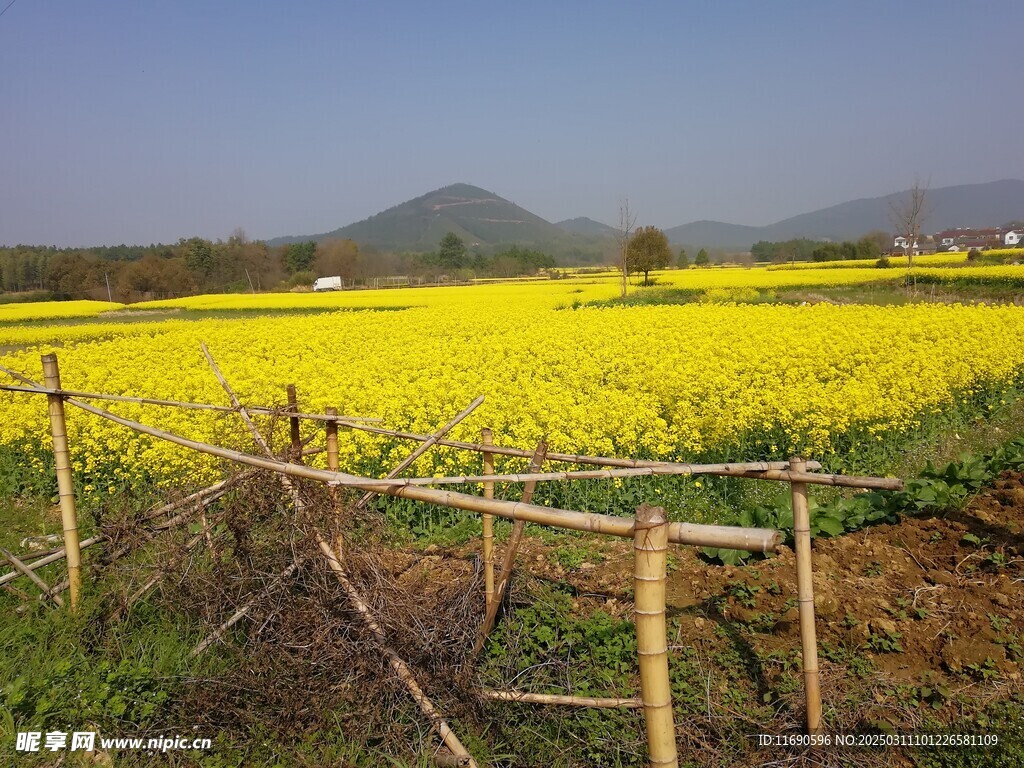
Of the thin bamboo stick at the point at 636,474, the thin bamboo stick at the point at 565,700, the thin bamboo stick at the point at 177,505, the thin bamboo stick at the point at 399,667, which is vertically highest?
the thin bamboo stick at the point at 636,474

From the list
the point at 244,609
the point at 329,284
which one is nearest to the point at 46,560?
the point at 244,609

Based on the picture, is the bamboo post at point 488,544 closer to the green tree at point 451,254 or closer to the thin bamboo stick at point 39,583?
the thin bamboo stick at point 39,583

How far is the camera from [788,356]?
10875 millimetres

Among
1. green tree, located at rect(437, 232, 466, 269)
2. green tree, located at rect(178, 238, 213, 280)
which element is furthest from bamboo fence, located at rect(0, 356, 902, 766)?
green tree, located at rect(437, 232, 466, 269)

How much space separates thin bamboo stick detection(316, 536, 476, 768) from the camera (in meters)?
3.02

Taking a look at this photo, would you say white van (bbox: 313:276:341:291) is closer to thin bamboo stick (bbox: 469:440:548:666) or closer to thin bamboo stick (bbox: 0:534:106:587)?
thin bamboo stick (bbox: 0:534:106:587)

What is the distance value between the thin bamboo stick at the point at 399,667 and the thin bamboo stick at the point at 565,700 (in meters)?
0.27

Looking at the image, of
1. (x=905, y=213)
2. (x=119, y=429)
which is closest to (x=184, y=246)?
(x=905, y=213)

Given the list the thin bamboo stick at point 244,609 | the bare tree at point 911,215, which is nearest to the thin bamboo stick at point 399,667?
the thin bamboo stick at point 244,609

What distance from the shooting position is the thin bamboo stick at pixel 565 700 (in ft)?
10.6

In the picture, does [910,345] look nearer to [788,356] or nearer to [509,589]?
[788,356]

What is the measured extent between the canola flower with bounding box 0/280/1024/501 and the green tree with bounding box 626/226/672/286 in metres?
31.1

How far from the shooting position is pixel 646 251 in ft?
157

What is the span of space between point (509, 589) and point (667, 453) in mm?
3648
